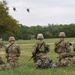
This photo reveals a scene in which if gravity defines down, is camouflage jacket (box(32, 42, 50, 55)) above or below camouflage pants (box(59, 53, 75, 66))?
above

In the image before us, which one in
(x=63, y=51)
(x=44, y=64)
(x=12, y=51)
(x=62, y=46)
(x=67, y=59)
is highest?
(x=62, y=46)

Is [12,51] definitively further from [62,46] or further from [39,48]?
[62,46]

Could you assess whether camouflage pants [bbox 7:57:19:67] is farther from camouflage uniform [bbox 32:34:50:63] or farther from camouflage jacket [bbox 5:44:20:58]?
camouflage uniform [bbox 32:34:50:63]

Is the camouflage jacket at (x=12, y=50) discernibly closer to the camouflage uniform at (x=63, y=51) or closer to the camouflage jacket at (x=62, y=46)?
the camouflage uniform at (x=63, y=51)

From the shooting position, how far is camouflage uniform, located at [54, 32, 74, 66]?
1761 cm

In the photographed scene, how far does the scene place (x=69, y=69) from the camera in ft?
53.5

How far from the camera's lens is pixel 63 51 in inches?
762

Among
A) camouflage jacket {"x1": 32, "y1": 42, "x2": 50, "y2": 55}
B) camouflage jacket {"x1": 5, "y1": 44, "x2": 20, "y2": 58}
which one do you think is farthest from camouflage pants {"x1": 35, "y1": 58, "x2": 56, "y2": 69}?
camouflage jacket {"x1": 5, "y1": 44, "x2": 20, "y2": 58}

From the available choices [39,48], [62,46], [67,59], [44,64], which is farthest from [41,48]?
[62,46]

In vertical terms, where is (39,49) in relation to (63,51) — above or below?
above

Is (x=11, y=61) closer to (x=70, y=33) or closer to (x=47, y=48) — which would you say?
(x=47, y=48)

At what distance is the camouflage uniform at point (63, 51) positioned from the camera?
57.8 feet

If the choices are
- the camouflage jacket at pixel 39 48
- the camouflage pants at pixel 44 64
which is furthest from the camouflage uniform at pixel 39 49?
the camouflage pants at pixel 44 64

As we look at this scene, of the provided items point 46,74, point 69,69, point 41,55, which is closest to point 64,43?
point 41,55
